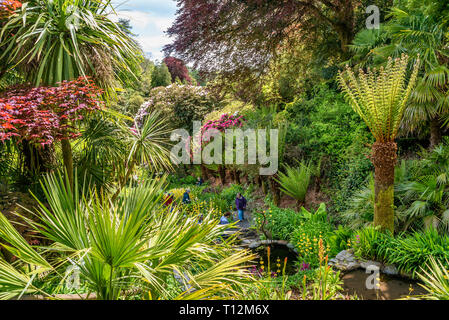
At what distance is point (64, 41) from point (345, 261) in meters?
5.73

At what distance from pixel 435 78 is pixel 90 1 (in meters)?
6.24

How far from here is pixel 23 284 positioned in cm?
212

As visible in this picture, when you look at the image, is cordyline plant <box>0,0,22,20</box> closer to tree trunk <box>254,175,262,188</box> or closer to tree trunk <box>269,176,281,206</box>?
tree trunk <box>269,176,281,206</box>

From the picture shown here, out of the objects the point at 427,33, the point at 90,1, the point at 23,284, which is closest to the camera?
the point at 23,284

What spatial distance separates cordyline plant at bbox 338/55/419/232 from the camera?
14.5 feet

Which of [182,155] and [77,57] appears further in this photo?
[182,155]

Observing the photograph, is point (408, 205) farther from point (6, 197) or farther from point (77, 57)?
point (6, 197)

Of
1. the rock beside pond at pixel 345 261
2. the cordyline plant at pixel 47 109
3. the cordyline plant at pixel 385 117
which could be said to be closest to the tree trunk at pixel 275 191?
the rock beside pond at pixel 345 261

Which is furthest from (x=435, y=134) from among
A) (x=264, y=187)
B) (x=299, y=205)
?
(x=264, y=187)

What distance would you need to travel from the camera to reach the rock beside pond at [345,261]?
4773mm

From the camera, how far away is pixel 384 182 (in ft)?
15.7

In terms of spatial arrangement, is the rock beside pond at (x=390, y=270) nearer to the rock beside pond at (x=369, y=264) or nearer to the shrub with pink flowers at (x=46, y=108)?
the rock beside pond at (x=369, y=264)
